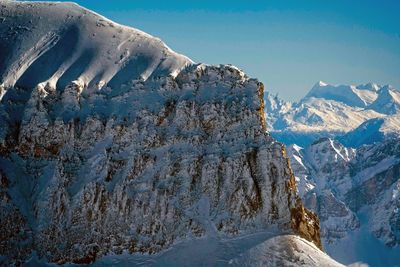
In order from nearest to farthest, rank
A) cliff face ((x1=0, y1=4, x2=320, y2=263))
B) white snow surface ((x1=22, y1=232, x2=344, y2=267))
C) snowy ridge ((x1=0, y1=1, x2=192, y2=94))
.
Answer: white snow surface ((x1=22, y1=232, x2=344, y2=267)) < cliff face ((x1=0, y1=4, x2=320, y2=263)) < snowy ridge ((x1=0, y1=1, x2=192, y2=94))

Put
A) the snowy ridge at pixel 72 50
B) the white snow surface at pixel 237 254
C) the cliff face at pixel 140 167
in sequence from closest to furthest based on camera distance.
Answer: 1. the white snow surface at pixel 237 254
2. the cliff face at pixel 140 167
3. the snowy ridge at pixel 72 50

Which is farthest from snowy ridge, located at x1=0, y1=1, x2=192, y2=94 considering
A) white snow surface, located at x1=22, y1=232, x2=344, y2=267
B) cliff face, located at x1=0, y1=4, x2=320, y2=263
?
white snow surface, located at x1=22, y1=232, x2=344, y2=267

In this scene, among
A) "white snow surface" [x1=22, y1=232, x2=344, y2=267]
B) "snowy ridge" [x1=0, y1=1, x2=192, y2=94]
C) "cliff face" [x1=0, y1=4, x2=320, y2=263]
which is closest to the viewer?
"white snow surface" [x1=22, y1=232, x2=344, y2=267]

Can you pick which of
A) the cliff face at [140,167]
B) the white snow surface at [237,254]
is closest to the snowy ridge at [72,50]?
the cliff face at [140,167]

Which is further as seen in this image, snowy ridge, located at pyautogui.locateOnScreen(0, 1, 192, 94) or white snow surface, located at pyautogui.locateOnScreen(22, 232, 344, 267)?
snowy ridge, located at pyautogui.locateOnScreen(0, 1, 192, 94)

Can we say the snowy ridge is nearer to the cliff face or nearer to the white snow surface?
the cliff face

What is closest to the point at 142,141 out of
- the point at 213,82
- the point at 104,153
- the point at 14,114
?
the point at 104,153

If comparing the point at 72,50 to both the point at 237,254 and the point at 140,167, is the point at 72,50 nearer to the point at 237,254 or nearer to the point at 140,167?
the point at 140,167

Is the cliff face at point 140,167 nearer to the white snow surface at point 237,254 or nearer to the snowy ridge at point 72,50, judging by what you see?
the white snow surface at point 237,254
